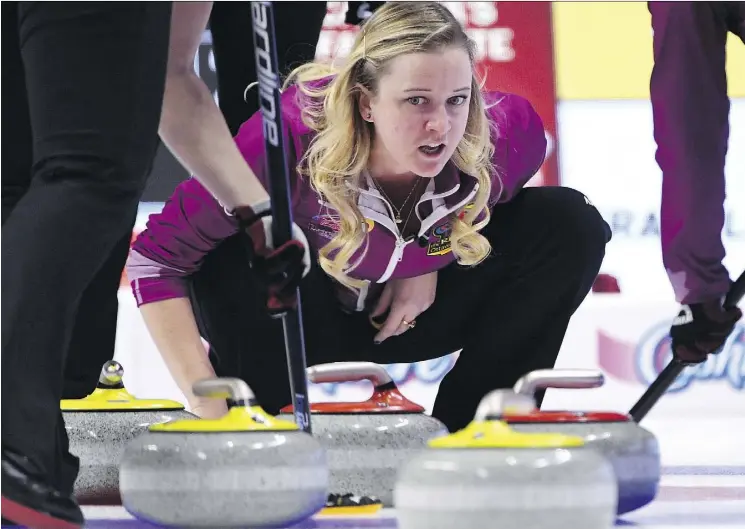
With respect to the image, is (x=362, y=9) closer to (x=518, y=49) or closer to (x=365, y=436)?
(x=365, y=436)

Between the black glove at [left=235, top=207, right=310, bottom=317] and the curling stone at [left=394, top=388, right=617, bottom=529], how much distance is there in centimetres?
29

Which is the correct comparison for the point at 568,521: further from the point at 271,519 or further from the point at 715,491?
the point at 715,491

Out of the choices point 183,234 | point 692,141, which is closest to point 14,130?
point 183,234

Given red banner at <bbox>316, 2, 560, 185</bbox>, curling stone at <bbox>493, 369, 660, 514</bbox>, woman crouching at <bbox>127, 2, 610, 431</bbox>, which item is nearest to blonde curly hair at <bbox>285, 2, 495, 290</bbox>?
woman crouching at <bbox>127, 2, 610, 431</bbox>

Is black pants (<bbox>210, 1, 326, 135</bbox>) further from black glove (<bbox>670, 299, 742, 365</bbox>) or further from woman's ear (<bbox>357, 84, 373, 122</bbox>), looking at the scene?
black glove (<bbox>670, 299, 742, 365</bbox>)

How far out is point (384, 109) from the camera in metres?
1.50

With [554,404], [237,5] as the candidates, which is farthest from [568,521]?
[554,404]

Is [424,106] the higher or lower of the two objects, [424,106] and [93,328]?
the higher

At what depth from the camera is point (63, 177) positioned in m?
0.99

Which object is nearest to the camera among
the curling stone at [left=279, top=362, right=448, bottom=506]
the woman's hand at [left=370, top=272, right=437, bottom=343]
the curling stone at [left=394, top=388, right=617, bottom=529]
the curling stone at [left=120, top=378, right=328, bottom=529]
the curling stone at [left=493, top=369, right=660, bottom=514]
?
the curling stone at [left=394, top=388, right=617, bottom=529]

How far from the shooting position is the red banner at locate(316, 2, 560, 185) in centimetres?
261

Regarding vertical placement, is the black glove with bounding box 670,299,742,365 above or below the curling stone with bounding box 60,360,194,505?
above

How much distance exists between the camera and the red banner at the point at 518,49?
8.57ft

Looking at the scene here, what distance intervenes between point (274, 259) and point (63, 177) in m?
0.25
